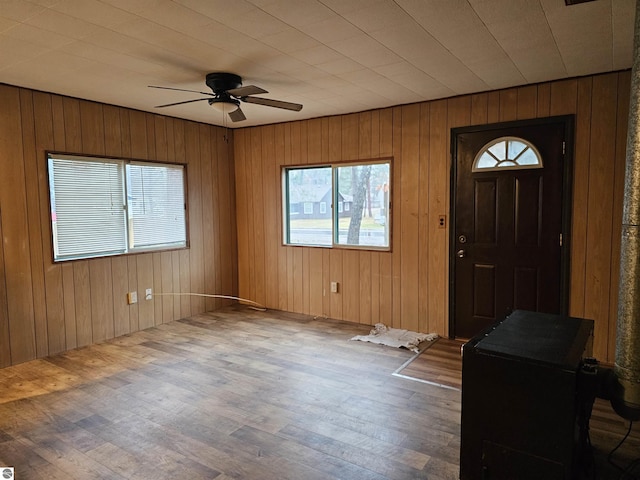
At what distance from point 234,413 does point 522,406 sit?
6.05 ft

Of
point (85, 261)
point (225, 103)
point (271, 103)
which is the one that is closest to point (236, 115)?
point (225, 103)

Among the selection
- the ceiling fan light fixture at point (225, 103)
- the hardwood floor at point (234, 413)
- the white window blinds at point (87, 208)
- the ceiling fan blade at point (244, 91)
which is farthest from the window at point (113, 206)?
the ceiling fan blade at point (244, 91)

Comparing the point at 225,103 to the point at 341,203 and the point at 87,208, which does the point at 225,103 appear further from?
the point at 341,203

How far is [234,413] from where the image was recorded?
2.83 metres

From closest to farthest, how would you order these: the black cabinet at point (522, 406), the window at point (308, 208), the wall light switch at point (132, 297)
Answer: the black cabinet at point (522, 406) → the wall light switch at point (132, 297) → the window at point (308, 208)

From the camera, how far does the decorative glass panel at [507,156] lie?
12.5 feet

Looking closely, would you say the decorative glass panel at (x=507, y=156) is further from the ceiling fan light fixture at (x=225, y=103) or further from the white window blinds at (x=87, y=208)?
the white window blinds at (x=87, y=208)

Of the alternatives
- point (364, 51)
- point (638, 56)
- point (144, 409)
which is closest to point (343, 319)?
point (144, 409)

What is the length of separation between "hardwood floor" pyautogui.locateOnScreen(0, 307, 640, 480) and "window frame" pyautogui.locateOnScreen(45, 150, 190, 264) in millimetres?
947

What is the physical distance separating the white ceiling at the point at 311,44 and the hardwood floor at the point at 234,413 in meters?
2.47

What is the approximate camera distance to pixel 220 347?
13.7ft

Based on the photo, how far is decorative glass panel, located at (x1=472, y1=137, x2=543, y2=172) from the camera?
3.80 metres

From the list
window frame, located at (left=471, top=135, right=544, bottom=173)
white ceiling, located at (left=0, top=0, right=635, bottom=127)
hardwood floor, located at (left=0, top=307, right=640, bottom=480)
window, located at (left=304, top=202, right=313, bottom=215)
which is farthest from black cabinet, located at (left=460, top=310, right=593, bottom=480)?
window, located at (left=304, top=202, right=313, bottom=215)

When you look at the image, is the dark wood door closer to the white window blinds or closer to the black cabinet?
the black cabinet
